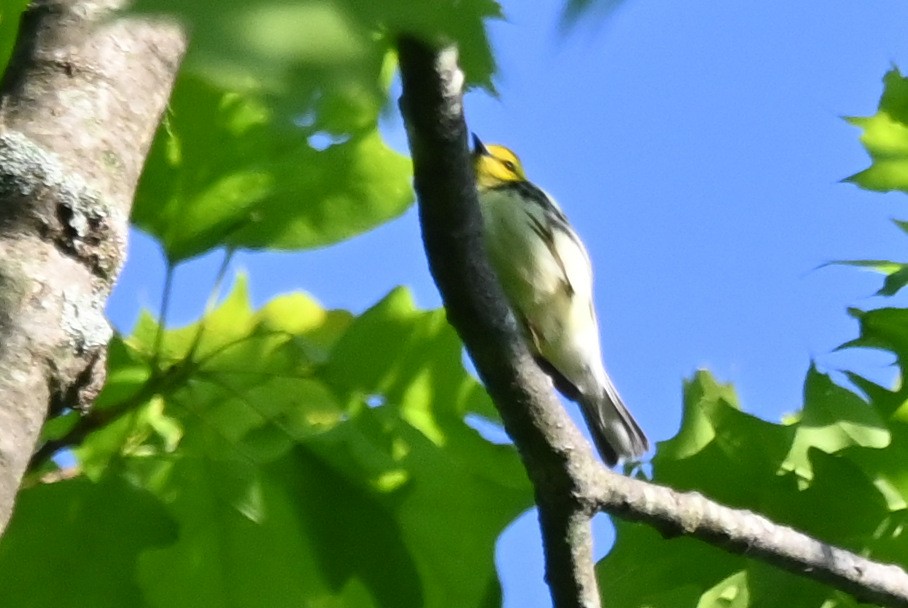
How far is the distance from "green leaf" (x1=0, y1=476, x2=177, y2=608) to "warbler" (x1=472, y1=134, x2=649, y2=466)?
59.8 inches

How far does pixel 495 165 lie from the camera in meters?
3.04

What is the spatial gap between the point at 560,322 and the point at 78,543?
5.38 feet

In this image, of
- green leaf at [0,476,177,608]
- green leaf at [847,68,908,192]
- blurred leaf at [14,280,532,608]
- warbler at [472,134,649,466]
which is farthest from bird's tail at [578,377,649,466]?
green leaf at [0,476,177,608]

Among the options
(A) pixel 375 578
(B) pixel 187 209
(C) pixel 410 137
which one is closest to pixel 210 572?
(A) pixel 375 578

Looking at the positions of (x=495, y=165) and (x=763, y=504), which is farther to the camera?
(x=495, y=165)

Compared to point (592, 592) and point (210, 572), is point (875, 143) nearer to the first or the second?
point (592, 592)

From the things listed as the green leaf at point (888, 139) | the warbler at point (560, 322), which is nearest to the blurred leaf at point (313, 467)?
the green leaf at point (888, 139)

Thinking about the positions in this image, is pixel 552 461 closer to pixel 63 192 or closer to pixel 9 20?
pixel 63 192

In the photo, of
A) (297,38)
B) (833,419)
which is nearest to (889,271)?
(833,419)

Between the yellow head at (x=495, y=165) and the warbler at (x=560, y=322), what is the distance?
12.9 inches

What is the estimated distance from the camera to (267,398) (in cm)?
106

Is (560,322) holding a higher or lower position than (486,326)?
lower

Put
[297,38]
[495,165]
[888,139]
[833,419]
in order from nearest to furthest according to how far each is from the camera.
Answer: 1. [297,38]
2. [833,419]
3. [888,139]
4. [495,165]

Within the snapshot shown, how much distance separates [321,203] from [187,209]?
13cm
